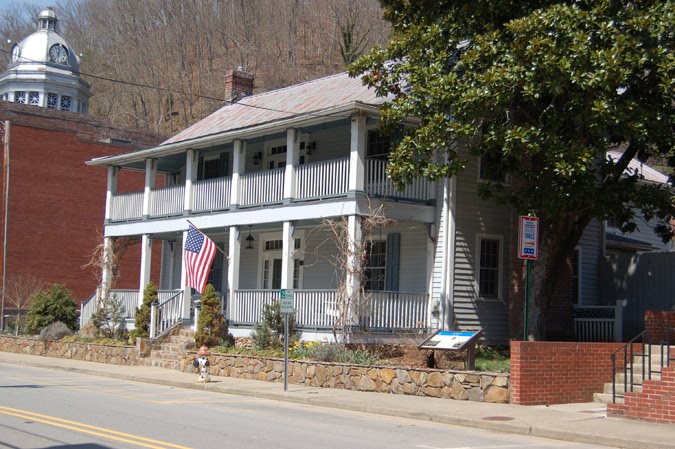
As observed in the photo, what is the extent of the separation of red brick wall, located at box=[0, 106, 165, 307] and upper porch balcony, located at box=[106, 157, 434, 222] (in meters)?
10.9

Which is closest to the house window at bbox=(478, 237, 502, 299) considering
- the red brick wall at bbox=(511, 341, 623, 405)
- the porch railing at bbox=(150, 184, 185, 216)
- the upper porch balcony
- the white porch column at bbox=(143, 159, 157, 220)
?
the upper porch balcony

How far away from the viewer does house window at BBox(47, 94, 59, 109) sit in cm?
5084

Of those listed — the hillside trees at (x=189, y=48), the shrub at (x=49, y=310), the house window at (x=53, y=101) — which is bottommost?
the shrub at (x=49, y=310)

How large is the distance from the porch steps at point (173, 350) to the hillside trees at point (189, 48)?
4214 centimetres

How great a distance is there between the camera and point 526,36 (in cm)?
1738

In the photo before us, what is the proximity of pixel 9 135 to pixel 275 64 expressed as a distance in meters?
30.2

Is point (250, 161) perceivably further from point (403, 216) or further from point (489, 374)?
point (489, 374)

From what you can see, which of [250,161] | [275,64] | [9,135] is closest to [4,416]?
[250,161]

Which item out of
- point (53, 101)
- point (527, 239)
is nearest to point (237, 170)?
point (527, 239)

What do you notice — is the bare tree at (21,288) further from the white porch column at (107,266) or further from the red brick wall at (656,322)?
the red brick wall at (656,322)

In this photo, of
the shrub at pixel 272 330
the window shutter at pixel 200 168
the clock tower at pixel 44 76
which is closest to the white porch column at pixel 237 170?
the shrub at pixel 272 330

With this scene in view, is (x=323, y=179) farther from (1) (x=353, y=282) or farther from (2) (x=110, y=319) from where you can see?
(2) (x=110, y=319)

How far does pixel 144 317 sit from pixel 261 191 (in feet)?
18.8

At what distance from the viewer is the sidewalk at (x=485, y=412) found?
43.1 ft
